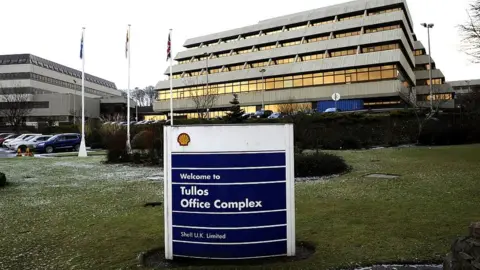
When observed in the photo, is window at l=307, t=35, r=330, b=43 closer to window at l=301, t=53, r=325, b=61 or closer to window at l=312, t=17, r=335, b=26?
window at l=312, t=17, r=335, b=26

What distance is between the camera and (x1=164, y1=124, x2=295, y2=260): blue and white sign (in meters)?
4.81

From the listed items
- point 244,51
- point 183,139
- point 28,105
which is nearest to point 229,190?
point 183,139

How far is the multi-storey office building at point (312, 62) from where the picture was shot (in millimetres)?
59438

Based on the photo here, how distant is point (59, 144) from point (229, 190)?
34106mm

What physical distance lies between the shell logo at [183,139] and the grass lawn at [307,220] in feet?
5.53

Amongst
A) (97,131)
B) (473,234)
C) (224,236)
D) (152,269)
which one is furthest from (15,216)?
(97,131)

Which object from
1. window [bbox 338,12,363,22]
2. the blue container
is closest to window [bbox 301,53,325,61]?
window [bbox 338,12,363,22]

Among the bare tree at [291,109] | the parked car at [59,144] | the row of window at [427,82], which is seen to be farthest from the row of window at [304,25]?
the parked car at [59,144]

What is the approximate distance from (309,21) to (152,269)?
71324mm

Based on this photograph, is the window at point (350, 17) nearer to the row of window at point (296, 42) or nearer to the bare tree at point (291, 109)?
the row of window at point (296, 42)

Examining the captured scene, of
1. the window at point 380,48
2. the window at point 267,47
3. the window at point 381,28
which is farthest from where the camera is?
the window at point 267,47

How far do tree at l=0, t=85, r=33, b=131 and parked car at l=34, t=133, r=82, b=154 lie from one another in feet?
109

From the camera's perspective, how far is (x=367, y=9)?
65625 mm

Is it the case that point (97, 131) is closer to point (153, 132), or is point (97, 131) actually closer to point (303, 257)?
point (153, 132)
